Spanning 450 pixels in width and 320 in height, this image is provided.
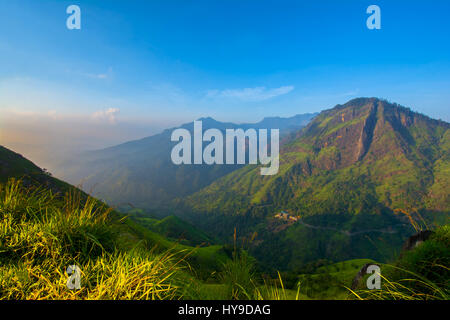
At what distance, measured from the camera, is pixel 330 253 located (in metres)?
115

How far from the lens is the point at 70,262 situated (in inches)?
114

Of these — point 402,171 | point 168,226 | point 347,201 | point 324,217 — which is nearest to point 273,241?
point 324,217

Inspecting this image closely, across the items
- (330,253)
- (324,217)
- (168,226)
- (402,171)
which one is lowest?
(330,253)

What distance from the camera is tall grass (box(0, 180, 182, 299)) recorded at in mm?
2213

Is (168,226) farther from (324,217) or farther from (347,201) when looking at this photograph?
(347,201)

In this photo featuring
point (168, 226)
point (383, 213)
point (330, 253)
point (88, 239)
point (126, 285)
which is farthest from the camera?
point (383, 213)

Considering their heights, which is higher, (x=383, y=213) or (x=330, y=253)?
(x=383, y=213)

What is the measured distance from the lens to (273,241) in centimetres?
13112

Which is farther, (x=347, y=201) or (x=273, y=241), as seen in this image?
(x=347, y=201)

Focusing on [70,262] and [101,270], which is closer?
[101,270]

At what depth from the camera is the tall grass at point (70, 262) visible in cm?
221
